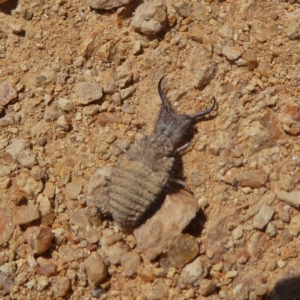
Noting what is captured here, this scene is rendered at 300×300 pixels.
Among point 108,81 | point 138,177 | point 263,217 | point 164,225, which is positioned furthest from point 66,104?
point 263,217

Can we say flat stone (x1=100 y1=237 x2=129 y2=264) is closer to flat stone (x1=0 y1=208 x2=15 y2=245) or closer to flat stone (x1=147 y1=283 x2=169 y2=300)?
flat stone (x1=147 y1=283 x2=169 y2=300)

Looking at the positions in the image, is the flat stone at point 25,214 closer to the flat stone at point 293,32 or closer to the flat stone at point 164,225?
the flat stone at point 164,225

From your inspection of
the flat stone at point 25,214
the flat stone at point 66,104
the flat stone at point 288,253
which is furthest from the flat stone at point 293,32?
the flat stone at point 25,214

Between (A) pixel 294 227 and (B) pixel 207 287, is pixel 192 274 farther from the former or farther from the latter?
(A) pixel 294 227

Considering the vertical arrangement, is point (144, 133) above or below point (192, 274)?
above

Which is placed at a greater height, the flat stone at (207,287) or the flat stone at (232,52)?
the flat stone at (232,52)
